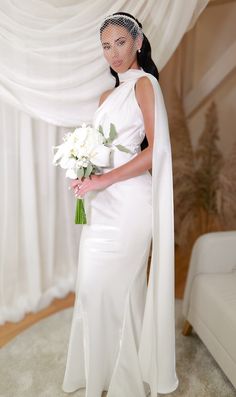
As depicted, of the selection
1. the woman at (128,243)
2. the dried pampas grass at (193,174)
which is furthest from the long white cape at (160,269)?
the dried pampas grass at (193,174)

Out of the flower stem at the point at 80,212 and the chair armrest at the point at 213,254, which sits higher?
the flower stem at the point at 80,212

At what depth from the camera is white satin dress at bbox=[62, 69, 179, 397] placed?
73.2 inches

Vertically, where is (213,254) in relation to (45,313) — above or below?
above

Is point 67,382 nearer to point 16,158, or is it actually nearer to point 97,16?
point 16,158

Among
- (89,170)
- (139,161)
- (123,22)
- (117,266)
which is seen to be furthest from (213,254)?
(123,22)

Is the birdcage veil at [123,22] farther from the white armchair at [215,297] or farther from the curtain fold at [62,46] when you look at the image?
the white armchair at [215,297]

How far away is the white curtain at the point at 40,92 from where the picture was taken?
207cm

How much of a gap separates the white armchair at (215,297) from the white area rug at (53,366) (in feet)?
0.52

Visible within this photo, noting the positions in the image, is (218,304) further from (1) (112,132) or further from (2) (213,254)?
(1) (112,132)

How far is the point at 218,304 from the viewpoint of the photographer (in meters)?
2.11

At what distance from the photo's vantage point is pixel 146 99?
1750mm

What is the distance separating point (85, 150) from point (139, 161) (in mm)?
258

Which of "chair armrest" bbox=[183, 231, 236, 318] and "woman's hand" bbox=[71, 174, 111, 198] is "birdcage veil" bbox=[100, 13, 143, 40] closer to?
"woman's hand" bbox=[71, 174, 111, 198]

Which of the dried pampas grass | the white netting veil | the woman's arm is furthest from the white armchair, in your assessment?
the white netting veil
